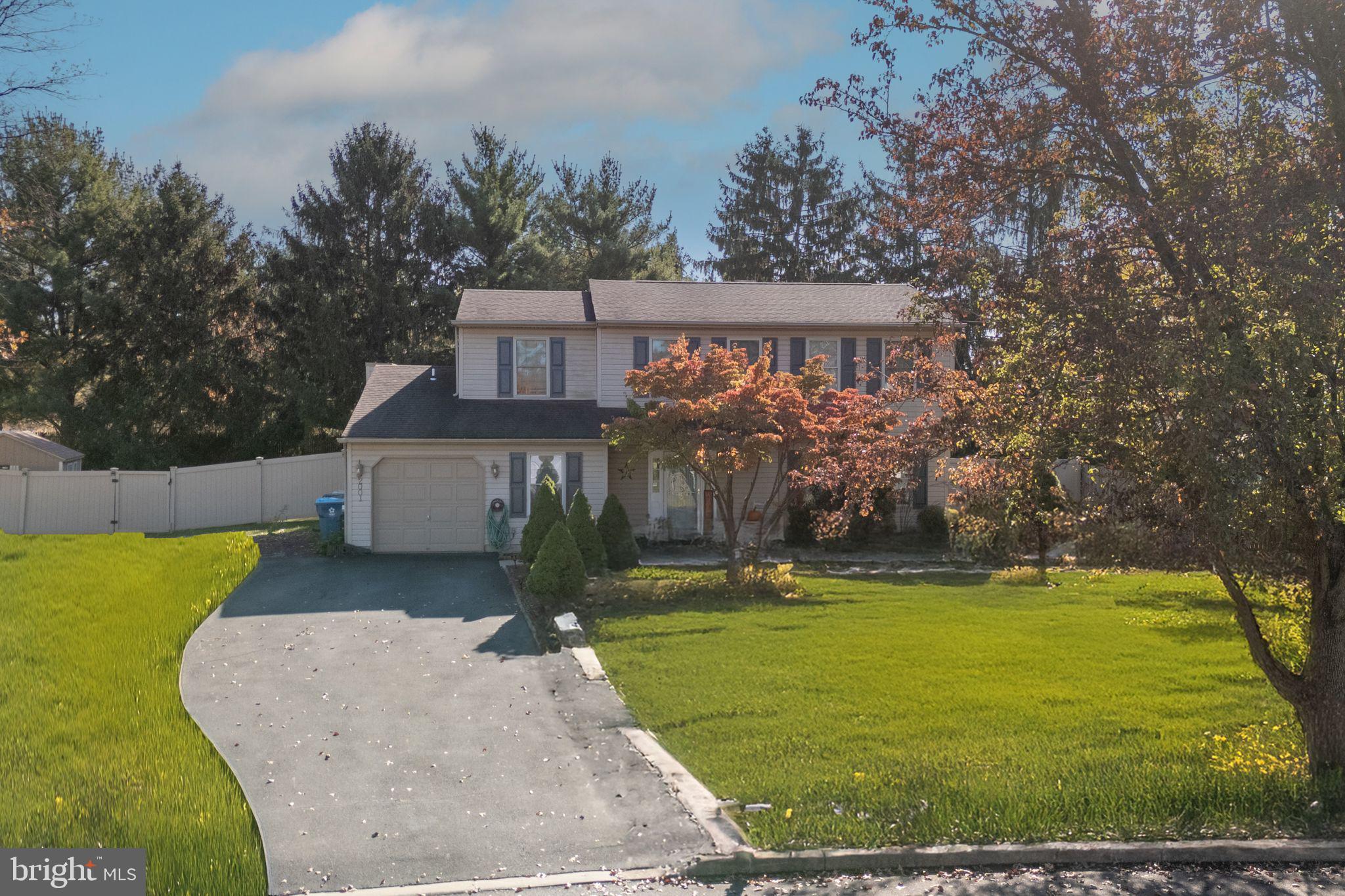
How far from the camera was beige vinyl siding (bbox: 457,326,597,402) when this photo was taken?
24047 mm

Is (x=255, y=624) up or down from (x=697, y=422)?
down

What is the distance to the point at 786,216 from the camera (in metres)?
46.8

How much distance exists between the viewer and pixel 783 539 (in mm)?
23875

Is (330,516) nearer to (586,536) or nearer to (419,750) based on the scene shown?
(586,536)

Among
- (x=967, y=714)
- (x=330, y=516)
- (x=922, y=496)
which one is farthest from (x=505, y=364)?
(x=967, y=714)

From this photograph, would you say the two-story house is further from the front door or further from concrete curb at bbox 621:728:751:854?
concrete curb at bbox 621:728:751:854

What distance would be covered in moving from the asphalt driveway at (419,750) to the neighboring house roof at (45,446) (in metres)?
17.0

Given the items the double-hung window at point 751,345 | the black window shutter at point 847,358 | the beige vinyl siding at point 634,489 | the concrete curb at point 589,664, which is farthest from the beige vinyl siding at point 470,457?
the concrete curb at point 589,664

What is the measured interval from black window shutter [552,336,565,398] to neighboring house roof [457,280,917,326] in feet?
2.25

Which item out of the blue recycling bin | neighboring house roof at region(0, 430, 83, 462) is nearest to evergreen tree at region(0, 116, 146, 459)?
neighboring house roof at region(0, 430, 83, 462)

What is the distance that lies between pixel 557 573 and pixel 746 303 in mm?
11954

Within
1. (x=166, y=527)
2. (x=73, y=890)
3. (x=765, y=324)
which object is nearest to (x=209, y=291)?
(x=166, y=527)

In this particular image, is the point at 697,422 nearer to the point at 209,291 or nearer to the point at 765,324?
the point at 765,324

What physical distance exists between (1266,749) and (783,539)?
1596 cm
